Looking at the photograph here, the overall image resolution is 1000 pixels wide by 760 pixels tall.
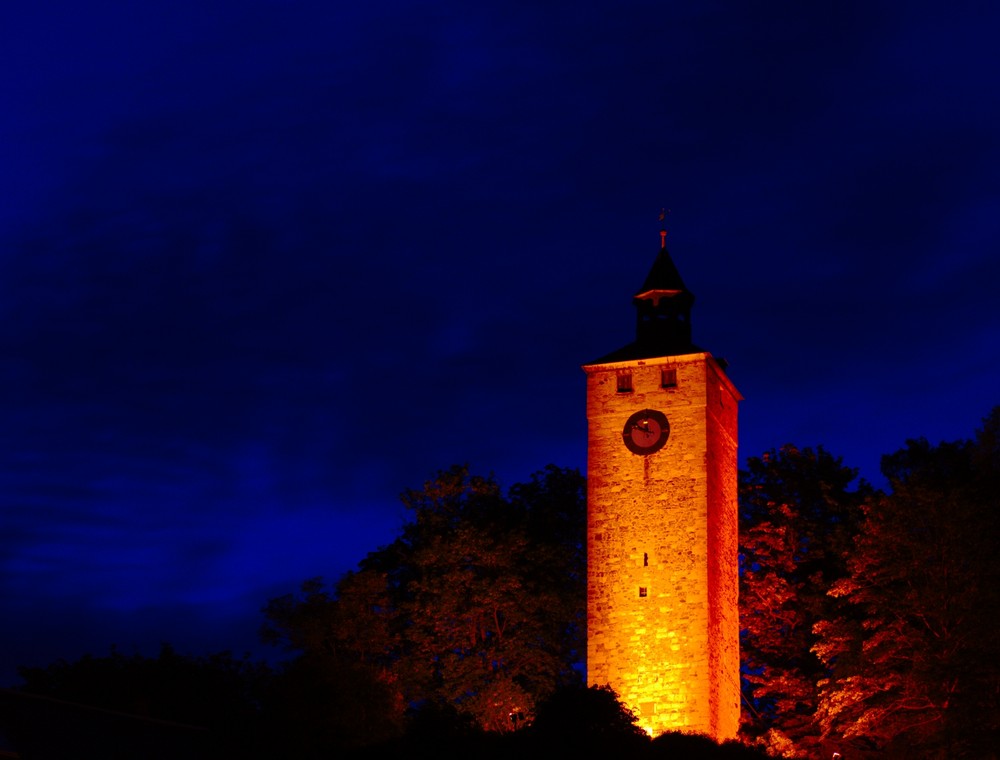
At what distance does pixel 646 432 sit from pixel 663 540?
2798 mm

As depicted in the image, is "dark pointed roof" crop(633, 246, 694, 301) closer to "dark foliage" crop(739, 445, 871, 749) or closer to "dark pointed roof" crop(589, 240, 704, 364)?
"dark pointed roof" crop(589, 240, 704, 364)

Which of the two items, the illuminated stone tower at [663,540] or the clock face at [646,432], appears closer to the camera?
the illuminated stone tower at [663,540]

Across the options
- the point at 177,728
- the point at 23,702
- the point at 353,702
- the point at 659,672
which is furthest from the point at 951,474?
the point at 23,702

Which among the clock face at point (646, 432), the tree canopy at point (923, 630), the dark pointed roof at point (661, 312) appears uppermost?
the dark pointed roof at point (661, 312)

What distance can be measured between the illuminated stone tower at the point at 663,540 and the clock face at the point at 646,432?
0.08 feet

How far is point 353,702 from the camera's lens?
3934cm

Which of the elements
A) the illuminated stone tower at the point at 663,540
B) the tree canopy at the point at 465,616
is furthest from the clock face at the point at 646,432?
the tree canopy at the point at 465,616

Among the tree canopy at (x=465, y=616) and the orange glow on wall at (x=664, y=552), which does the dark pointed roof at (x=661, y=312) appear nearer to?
the orange glow on wall at (x=664, y=552)

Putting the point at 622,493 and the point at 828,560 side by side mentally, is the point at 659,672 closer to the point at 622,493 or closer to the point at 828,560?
the point at 622,493

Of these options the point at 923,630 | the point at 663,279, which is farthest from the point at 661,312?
the point at 923,630

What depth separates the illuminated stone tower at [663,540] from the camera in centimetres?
4116

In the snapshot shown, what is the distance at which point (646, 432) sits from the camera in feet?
141

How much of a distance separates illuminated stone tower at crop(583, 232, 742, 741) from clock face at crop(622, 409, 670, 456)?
25 millimetres

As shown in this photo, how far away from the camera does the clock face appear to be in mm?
42812
